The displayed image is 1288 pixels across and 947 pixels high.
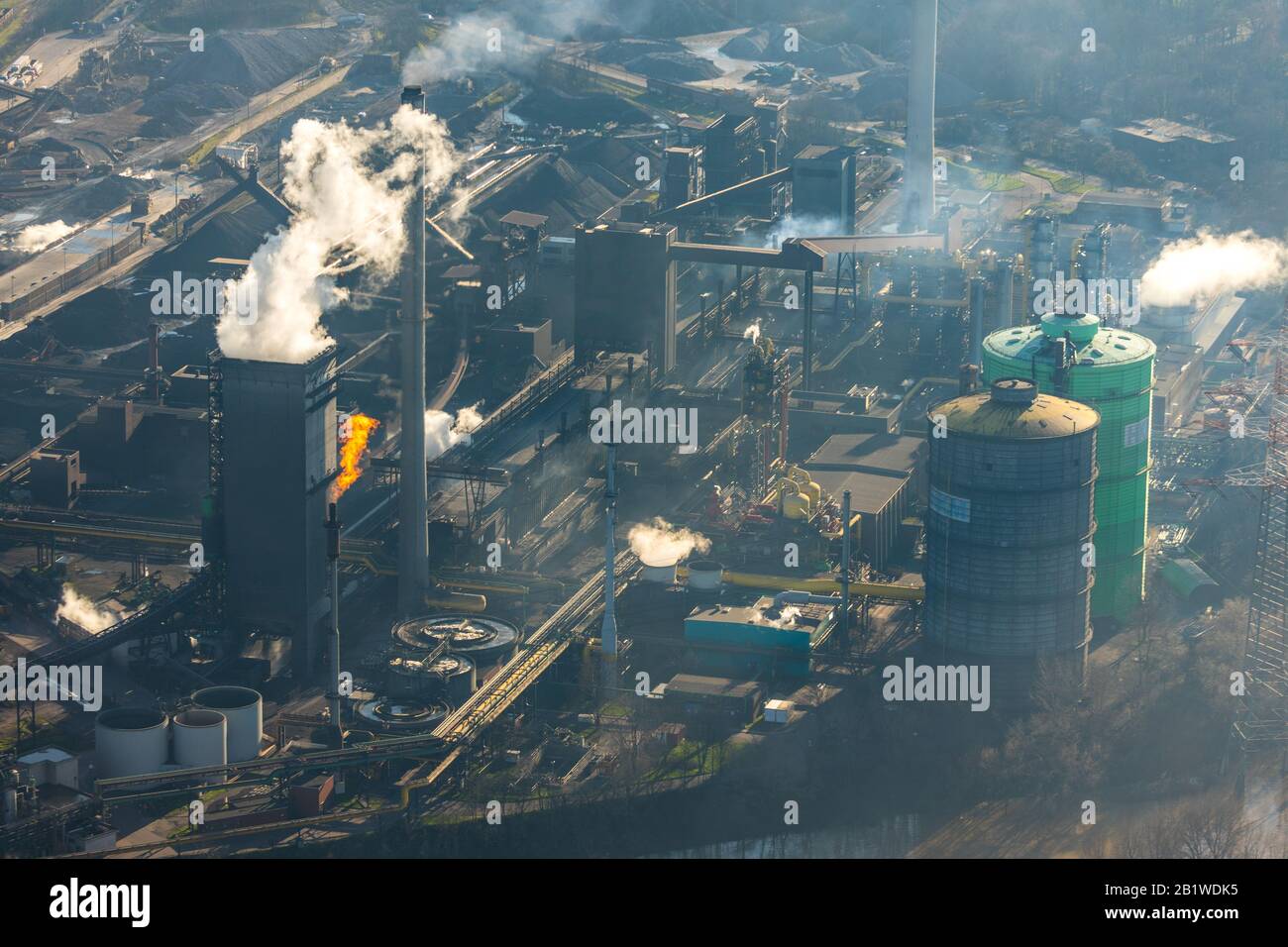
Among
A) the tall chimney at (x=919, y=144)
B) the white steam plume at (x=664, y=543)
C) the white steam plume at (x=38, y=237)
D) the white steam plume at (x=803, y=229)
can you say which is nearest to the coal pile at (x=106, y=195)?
the white steam plume at (x=38, y=237)

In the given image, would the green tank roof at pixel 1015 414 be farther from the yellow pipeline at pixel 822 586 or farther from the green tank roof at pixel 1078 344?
the yellow pipeline at pixel 822 586

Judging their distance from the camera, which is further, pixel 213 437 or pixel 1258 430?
pixel 1258 430

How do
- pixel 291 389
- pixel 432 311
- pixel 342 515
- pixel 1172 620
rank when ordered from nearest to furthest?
pixel 291 389
pixel 1172 620
pixel 342 515
pixel 432 311

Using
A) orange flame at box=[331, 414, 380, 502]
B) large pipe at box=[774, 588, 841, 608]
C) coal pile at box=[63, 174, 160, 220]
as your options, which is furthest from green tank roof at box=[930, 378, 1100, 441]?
coal pile at box=[63, 174, 160, 220]

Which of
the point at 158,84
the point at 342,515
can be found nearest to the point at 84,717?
the point at 342,515

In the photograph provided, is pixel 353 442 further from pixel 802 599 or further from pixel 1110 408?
pixel 1110 408

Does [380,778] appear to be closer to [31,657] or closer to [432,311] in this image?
[31,657]

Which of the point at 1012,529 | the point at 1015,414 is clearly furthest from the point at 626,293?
the point at 1012,529
